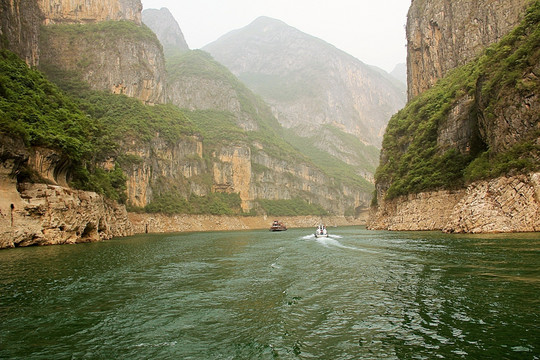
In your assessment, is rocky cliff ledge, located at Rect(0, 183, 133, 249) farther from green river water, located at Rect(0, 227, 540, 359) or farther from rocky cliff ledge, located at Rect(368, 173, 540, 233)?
rocky cliff ledge, located at Rect(368, 173, 540, 233)

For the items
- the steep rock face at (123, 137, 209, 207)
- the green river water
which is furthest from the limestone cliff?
the steep rock face at (123, 137, 209, 207)

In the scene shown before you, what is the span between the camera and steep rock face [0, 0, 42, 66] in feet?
214

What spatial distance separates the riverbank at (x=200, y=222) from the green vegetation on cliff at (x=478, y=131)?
2625 inches

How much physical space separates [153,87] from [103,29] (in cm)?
2934

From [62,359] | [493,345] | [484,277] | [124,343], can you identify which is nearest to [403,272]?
[484,277]

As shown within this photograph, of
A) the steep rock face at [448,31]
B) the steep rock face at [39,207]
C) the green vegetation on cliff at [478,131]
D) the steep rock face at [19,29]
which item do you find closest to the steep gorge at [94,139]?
→ the steep rock face at [39,207]

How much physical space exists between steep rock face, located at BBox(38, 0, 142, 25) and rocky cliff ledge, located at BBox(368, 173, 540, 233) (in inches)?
6117

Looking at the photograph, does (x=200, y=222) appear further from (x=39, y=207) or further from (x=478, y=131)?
(x=478, y=131)

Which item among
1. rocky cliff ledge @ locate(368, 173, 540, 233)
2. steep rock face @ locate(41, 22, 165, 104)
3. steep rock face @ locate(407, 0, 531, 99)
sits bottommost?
rocky cliff ledge @ locate(368, 173, 540, 233)

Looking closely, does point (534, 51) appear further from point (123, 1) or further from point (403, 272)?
point (123, 1)

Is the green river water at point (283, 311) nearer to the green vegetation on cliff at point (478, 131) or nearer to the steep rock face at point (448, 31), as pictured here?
the green vegetation on cliff at point (478, 131)

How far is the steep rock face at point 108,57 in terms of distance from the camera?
135 metres

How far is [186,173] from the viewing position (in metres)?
157

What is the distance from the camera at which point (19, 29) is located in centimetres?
7544
